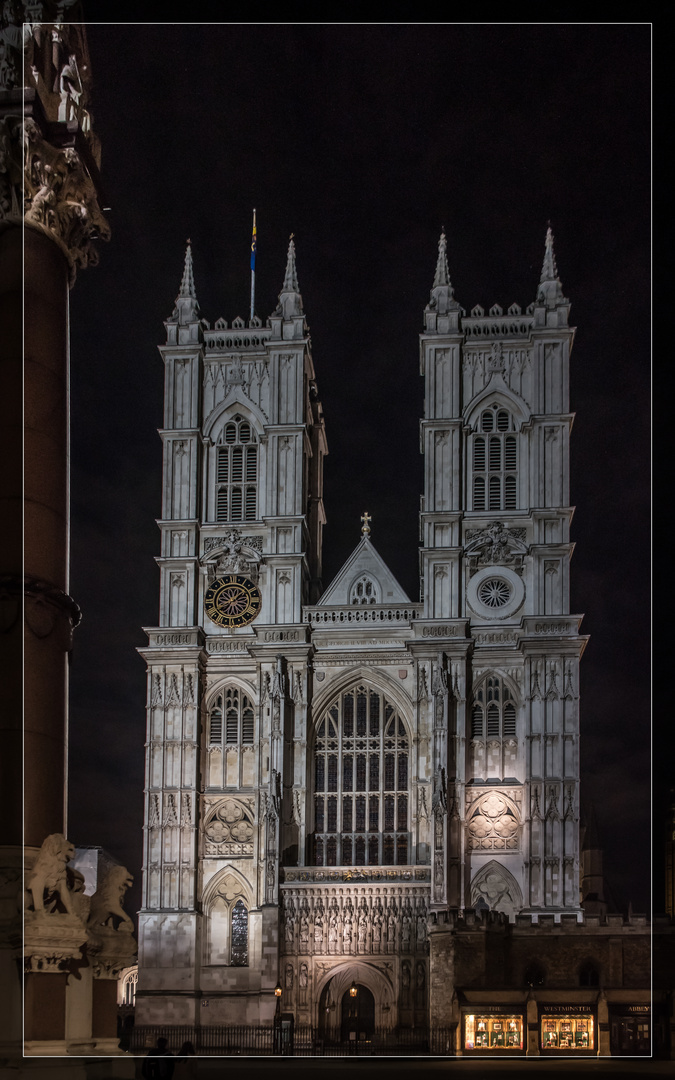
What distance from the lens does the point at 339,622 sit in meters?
41.5

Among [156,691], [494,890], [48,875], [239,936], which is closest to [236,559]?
[156,691]

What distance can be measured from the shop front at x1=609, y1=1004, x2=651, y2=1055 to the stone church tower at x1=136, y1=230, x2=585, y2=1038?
37.3 ft

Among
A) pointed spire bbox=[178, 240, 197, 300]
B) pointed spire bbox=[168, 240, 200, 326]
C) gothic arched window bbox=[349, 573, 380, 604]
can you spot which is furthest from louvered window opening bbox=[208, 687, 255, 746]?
pointed spire bbox=[178, 240, 197, 300]

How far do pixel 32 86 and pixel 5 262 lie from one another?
1623 mm

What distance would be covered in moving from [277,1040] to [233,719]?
33.1 ft

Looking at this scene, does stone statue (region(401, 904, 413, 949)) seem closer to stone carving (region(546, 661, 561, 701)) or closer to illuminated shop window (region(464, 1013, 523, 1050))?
stone carving (region(546, 661, 561, 701))

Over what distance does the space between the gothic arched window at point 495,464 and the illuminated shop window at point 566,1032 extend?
60.3 feet

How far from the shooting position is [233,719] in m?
41.5

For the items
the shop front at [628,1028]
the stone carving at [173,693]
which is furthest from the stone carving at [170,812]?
the shop front at [628,1028]

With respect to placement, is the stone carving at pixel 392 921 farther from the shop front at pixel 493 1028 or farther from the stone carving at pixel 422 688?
the shop front at pixel 493 1028

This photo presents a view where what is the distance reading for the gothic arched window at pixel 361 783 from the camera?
132 ft

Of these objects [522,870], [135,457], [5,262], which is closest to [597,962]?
[522,870]

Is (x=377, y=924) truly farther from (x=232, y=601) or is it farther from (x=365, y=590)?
(x=232, y=601)

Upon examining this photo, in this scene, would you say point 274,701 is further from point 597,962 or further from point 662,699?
point 662,699
